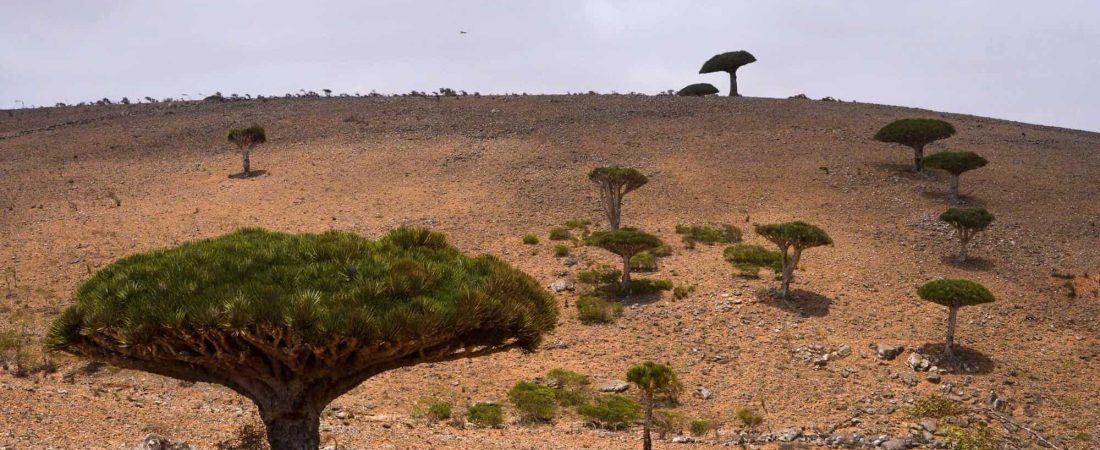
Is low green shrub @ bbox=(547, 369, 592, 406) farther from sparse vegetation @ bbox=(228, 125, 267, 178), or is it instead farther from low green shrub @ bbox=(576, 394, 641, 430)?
sparse vegetation @ bbox=(228, 125, 267, 178)

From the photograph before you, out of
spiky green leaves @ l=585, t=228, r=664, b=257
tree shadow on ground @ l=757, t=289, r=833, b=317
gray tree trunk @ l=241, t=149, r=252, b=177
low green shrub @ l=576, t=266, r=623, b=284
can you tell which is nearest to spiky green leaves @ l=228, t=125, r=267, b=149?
gray tree trunk @ l=241, t=149, r=252, b=177

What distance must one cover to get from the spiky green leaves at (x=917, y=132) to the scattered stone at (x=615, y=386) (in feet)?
80.4

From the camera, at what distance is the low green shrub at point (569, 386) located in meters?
16.7

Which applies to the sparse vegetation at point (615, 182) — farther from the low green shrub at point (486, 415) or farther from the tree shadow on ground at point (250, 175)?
the tree shadow on ground at point (250, 175)

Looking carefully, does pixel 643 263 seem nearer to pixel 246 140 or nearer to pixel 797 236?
pixel 797 236

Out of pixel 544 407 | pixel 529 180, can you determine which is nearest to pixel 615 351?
pixel 544 407

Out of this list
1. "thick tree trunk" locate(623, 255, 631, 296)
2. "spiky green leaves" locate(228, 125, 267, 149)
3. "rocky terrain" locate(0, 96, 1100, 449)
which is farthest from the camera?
"spiky green leaves" locate(228, 125, 267, 149)

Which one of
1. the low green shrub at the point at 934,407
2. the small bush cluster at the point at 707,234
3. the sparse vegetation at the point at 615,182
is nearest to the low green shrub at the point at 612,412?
the low green shrub at the point at 934,407

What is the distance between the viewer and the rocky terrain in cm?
1521

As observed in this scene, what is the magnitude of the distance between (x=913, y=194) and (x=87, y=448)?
31461 mm

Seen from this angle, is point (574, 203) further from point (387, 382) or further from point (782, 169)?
point (387, 382)

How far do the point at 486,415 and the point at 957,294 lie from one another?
1187 centimetres

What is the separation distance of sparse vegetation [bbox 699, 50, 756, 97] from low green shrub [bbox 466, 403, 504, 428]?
160ft

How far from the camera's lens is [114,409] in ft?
43.9
